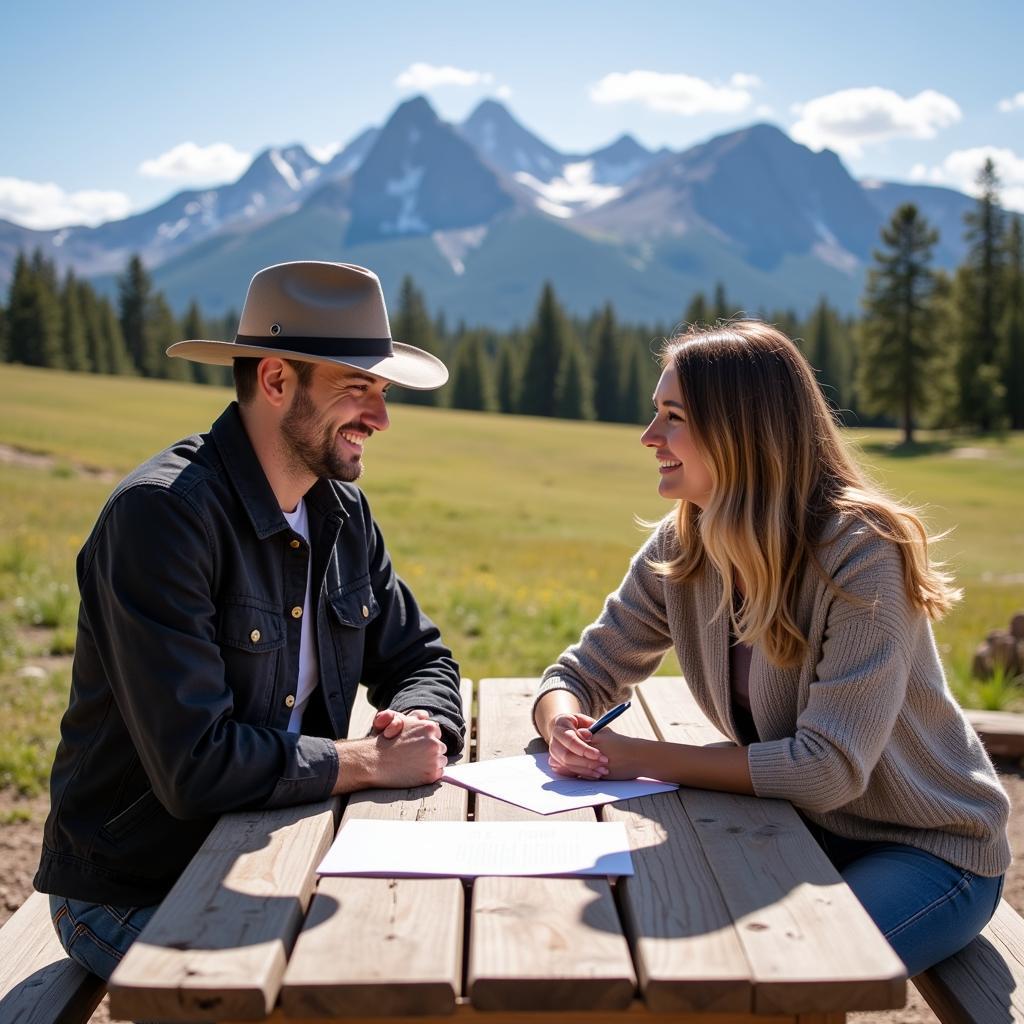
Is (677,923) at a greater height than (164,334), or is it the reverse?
(164,334)

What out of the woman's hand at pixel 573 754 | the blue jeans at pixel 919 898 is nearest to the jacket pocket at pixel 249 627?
the woman's hand at pixel 573 754

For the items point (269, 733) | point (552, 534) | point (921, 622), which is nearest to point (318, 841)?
point (269, 733)

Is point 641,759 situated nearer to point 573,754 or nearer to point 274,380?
point 573,754

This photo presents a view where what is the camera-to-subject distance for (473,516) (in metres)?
20.7

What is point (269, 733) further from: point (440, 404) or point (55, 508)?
point (440, 404)

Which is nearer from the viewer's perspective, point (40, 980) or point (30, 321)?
point (40, 980)

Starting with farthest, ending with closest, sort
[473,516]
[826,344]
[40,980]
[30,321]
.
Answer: [826,344], [30,321], [473,516], [40,980]

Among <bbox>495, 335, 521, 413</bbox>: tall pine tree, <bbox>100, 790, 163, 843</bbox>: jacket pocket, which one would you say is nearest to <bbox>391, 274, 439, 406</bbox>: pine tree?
<bbox>495, 335, 521, 413</bbox>: tall pine tree

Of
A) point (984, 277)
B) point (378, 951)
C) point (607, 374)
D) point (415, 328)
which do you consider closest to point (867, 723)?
point (378, 951)

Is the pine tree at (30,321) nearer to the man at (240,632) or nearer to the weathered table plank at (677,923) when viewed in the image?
the man at (240,632)

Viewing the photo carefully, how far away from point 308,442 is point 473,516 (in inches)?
681

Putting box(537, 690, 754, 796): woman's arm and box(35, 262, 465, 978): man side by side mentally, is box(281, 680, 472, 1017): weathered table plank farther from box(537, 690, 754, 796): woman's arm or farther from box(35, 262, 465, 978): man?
box(537, 690, 754, 796): woman's arm

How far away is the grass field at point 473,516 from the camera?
26.7 ft

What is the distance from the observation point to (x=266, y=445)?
3.40m
